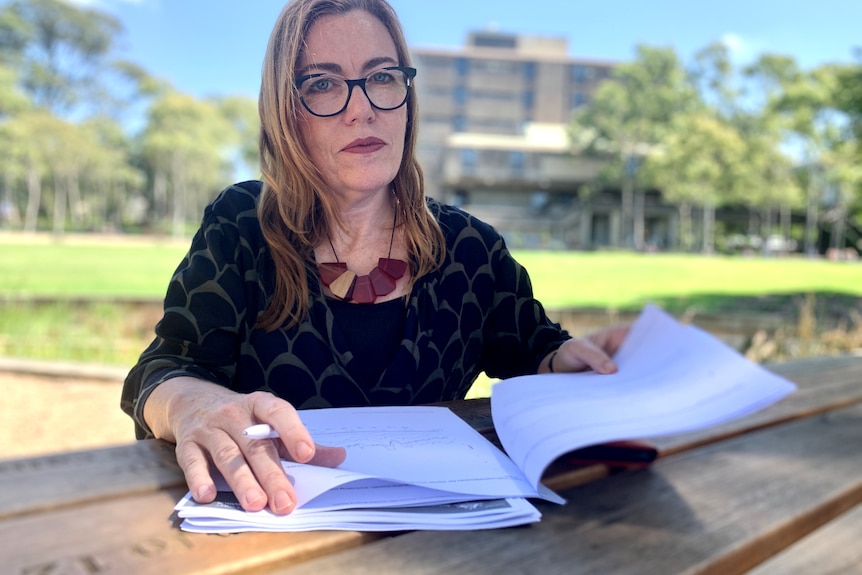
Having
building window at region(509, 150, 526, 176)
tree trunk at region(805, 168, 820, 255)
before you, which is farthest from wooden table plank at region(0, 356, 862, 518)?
building window at region(509, 150, 526, 176)

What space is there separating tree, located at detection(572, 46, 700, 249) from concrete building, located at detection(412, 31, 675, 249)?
110 centimetres

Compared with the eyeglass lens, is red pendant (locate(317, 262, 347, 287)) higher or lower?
lower

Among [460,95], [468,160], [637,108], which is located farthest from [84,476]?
[460,95]

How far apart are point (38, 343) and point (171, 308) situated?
5.45 meters

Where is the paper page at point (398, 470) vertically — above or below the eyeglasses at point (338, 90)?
below

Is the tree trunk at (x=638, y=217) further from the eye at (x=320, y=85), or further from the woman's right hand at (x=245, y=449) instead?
the woman's right hand at (x=245, y=449)

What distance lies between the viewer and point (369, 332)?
50.1 inches

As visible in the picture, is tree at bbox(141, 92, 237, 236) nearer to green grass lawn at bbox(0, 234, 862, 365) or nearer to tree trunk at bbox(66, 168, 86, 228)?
tree trunk at bbox(66, 168, 86, 228)

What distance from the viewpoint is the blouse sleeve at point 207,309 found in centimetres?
106

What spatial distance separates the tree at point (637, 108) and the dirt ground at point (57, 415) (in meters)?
31.5

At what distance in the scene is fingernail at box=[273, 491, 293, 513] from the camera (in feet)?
2.14

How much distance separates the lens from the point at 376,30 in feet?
4.00

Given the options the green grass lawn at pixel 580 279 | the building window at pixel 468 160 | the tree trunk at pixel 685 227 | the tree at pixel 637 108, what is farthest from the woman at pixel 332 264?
the building window at pixel 468 160

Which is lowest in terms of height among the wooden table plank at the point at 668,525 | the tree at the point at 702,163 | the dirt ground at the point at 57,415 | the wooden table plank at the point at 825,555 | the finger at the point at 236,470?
the dirt ground at the point at 57,415
